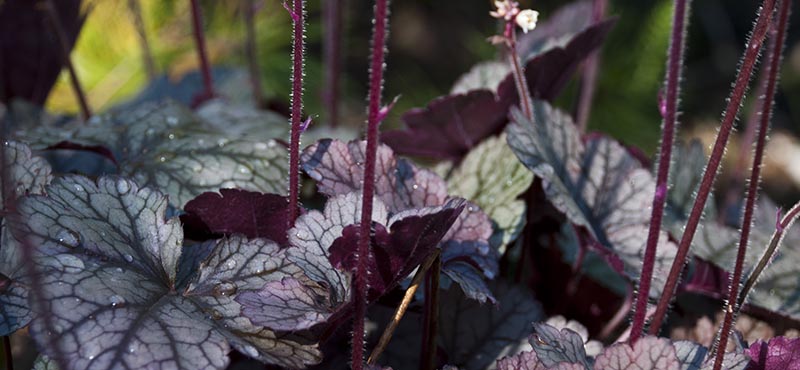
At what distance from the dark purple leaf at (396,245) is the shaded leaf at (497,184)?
0.67 feet

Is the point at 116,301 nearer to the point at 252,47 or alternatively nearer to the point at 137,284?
the point at 137,284

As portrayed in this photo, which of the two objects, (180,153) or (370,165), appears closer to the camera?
(370,165)

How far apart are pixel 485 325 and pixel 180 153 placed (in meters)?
0.42

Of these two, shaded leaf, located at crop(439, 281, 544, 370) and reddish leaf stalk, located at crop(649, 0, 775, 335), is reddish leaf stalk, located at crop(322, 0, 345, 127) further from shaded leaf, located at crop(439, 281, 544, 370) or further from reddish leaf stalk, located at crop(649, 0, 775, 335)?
reddish leaf stalk, located at crop(649, 0, 775, 335)

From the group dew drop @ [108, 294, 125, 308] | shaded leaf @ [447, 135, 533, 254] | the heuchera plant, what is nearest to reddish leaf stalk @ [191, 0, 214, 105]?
the heuchera plant

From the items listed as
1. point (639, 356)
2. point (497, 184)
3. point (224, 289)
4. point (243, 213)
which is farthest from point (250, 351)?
point (497, 184)

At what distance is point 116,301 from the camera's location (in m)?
0.68

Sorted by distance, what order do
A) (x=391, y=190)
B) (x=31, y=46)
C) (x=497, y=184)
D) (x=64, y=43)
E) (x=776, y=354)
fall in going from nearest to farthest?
(x=776, y=354) → (x=391, y=190) → (x=497, y=184) → (x=64, y=43) → (x=31, y=46)

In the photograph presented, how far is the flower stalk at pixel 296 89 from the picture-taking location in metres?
0.73

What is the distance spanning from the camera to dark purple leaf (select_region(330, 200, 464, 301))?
72 cm

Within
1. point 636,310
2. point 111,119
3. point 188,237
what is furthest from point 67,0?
point 636,310

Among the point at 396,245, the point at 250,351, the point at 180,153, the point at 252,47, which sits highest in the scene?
the point at 252,47

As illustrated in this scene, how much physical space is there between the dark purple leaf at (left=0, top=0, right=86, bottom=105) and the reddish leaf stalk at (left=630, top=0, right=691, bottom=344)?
34.6 inches

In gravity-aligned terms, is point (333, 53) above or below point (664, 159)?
above
